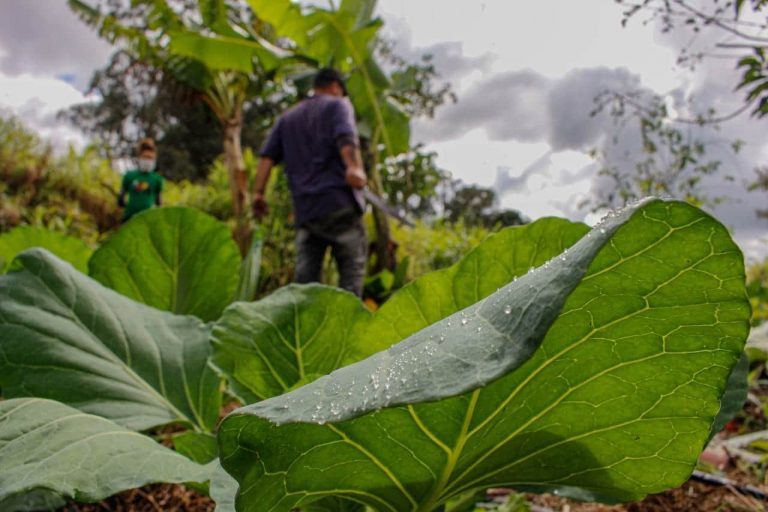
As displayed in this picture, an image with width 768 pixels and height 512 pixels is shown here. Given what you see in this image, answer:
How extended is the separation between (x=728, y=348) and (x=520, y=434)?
0.54 feet

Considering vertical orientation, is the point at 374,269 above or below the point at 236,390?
below

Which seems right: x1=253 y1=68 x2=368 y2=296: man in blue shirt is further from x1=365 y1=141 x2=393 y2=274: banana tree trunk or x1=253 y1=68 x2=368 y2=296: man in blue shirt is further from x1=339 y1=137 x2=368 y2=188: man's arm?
x1=365 y1=141 x2=393 y2=274: banana tree trunk

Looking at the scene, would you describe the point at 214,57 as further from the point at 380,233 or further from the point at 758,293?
the point at 758,293

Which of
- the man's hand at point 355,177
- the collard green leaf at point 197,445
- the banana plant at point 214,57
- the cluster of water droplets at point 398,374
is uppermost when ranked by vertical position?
the banana plant at point 214,57

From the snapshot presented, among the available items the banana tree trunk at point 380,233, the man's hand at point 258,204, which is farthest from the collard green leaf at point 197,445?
the banana tree trunk at point 380,233

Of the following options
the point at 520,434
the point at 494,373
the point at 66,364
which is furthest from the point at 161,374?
the point at 494,373

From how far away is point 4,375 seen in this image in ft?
2.18

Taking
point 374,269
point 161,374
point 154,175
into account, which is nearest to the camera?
point 161,374

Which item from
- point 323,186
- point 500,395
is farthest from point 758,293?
point 500,395

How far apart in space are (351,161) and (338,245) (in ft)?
1.45

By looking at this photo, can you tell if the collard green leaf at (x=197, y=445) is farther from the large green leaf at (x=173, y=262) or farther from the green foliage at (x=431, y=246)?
the green foliage at (x=431, y=246)

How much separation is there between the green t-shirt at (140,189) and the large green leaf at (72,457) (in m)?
4.53

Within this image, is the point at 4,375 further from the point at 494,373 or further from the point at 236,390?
the point at 494,373

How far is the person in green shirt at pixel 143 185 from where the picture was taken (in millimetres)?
4734
